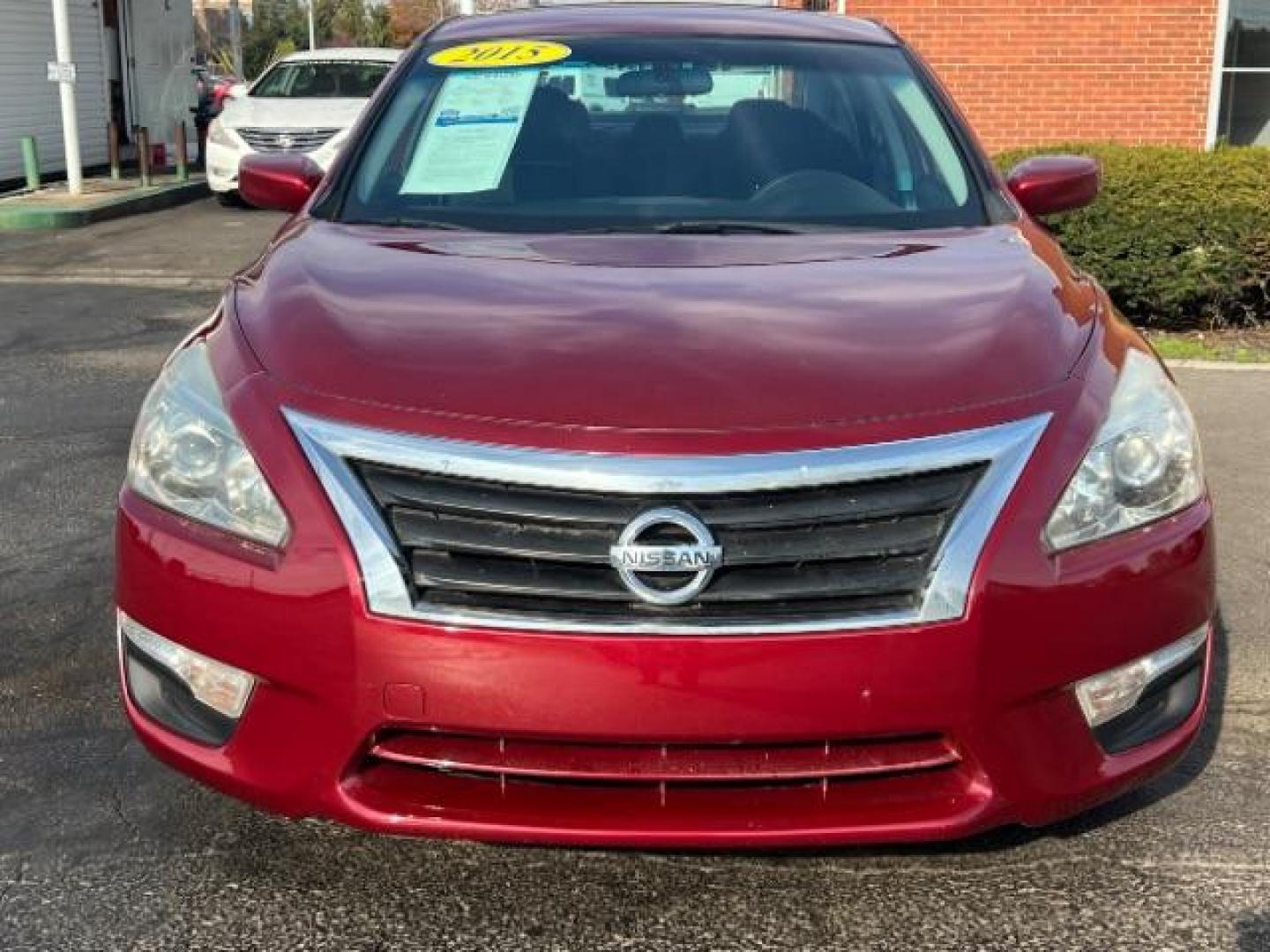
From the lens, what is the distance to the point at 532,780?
2508mm

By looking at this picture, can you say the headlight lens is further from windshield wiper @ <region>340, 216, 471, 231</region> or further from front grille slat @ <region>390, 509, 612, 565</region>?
front grille slat @ <region>390, 509, 612, 565</region>

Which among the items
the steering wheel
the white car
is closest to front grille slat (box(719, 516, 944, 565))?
the steering wheel

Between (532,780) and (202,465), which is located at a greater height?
(202,465)

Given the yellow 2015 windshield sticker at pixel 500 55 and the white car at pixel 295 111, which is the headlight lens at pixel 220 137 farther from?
the yellow 2015 windshield sticker at pixel 500 55

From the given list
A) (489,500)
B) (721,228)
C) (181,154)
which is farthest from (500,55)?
(181,154)

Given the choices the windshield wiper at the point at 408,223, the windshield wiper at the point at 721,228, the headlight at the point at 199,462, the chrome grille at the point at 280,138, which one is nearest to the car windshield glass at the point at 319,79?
the chrome grille at the point at 280,138

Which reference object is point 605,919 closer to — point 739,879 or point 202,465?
point 739,879

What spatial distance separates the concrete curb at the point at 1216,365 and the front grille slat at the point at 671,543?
5.80m

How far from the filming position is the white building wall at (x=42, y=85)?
701 inches

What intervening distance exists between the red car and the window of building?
10.7m

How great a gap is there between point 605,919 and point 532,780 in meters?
0.43

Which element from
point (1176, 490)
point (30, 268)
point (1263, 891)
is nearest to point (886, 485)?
point (1176, 490)

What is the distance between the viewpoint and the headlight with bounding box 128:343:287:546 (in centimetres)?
256

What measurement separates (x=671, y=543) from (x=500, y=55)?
2242 millimetres
